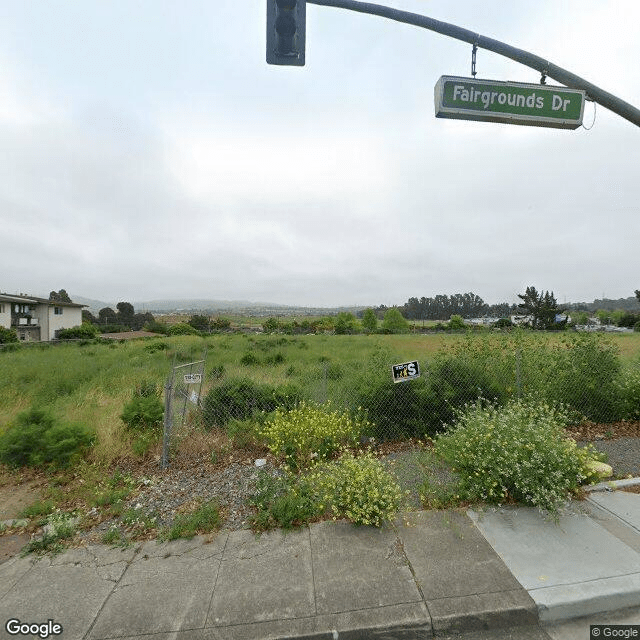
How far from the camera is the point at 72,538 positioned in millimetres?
3436

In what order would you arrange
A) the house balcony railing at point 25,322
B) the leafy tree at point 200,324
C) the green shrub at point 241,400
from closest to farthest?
the green shrub at point 241,400 → the house balcony railing at point 25,322 → the leafy tree at point 200,324

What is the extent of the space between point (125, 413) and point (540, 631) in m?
6.14

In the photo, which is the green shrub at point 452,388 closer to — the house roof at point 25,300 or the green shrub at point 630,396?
the green shrub at point 630,396

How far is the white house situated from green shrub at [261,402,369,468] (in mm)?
58198

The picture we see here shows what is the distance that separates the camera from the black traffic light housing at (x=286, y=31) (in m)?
2.86

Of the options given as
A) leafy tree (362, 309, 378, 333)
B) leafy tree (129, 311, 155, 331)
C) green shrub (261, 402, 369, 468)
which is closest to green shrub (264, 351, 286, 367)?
green shrub (261, 402, 369, 468)

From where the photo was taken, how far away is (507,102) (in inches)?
130

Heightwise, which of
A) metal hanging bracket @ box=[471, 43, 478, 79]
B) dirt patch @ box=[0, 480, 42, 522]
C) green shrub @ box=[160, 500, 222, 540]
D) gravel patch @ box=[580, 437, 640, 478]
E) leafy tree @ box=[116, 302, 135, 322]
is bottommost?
dirt patch @ box=[0, 480, 42, 522]

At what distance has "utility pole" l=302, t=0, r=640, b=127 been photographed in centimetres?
306

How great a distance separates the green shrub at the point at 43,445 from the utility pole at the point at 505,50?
6358 mm

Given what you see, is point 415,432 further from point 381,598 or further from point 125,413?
point 125,413

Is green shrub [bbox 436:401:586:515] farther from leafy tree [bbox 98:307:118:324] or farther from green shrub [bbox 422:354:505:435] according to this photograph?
leafy tree [bbox 98:307:118:324]

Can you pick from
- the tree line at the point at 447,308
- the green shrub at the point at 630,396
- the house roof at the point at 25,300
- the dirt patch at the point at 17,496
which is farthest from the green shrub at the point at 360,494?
the tree line at the point at 447,308

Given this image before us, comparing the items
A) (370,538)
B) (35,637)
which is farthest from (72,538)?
(370,538)
